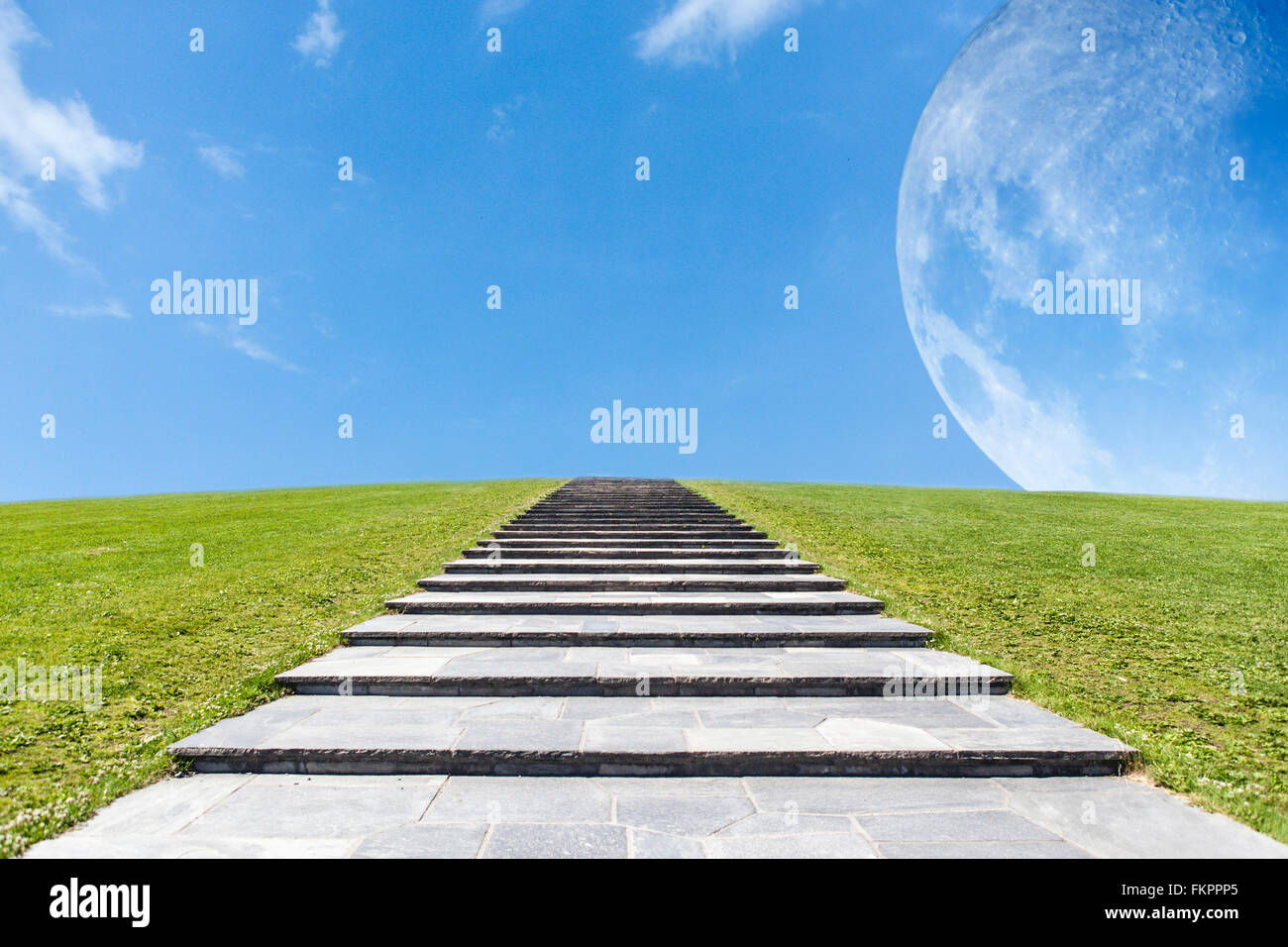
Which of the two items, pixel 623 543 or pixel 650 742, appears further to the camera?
pixel 623 543

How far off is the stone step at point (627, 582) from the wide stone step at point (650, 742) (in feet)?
12.1

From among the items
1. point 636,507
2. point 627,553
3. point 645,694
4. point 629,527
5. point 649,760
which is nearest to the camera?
point 649,760

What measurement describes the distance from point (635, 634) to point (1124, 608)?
21.9ft

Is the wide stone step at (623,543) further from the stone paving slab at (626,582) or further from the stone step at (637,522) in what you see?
the stone paving slab at (626,582)

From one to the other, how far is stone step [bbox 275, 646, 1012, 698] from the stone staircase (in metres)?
0.02

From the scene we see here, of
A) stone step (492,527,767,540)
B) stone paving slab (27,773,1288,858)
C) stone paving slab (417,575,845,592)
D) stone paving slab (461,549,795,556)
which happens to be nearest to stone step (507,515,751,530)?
stone step (492,527,767,540)

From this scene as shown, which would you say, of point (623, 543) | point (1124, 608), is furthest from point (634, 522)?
point (1124, 608)

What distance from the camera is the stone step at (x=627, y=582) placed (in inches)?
343

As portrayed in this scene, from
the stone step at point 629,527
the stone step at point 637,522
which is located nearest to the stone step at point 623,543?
the stone step at point 629,527

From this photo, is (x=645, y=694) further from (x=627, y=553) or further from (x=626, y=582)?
(x=627, y=553)

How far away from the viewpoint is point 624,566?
31.9 ft

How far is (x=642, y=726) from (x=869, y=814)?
5.55 ft

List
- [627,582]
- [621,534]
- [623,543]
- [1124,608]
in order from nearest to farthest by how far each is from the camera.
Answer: [1124,608] < [627,582] < [623,543] < [621,534]
